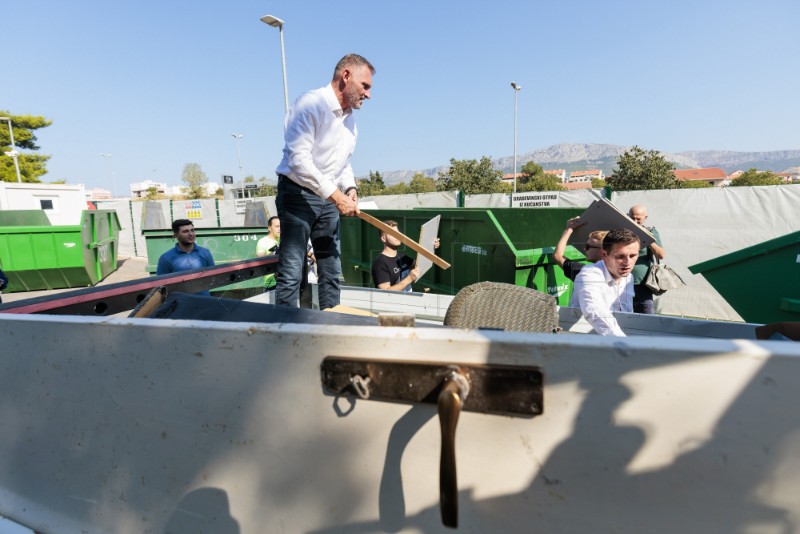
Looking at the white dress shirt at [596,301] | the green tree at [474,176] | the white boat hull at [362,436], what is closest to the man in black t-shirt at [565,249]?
the white dress shirt at [596,301]

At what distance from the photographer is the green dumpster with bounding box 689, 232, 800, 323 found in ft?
11.6

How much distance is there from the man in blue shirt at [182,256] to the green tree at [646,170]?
4178 centimetres

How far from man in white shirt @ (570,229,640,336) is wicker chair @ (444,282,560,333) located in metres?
0.62

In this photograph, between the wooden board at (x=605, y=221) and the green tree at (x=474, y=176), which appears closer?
the wooden board at (x=605, y=221)

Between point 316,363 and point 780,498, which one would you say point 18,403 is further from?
point 780,498

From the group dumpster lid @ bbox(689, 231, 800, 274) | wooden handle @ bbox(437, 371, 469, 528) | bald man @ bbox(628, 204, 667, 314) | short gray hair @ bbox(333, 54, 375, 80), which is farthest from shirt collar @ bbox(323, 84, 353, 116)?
bald man @ bbox(628, 204, 667, 314)

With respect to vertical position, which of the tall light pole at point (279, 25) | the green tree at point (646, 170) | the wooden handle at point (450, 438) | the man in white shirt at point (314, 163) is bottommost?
the wooden handle at point (450, 438)

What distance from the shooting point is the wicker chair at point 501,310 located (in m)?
1.66

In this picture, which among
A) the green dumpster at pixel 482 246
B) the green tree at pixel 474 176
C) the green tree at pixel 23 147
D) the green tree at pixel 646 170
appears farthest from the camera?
the green tree at pixel 474 176

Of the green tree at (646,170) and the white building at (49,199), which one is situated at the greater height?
the green tree at (646,170)

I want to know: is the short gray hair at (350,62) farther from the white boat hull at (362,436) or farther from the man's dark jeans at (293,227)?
the white boat hull at (362,436)

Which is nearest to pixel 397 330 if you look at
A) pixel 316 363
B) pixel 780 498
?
pixel 316 363

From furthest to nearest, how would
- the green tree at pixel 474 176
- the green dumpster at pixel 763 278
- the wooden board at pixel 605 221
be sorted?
the green tree at pixel 474 176
the wooden board at pixel 605 221
the green dumpster at pixel 763 278

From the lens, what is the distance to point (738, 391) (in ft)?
A: 2.48
